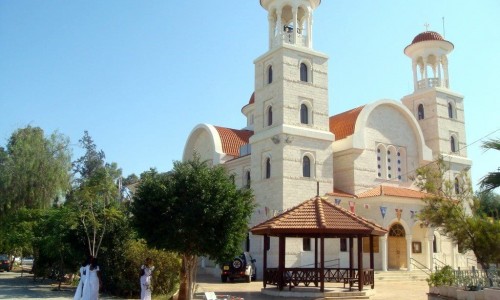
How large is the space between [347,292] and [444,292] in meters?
3.55

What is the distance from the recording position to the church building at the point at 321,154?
88.4ft

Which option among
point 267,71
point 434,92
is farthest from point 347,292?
point 434,92

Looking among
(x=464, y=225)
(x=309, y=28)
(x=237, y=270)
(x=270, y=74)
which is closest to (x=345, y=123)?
(x=270, y=74)

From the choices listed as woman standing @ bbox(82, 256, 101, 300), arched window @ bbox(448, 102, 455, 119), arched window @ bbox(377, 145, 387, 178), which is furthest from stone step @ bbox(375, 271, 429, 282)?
woman standing @ bbox(82, 256, 101, 300)

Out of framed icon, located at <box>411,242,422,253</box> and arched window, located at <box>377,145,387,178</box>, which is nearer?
framed icon, located at <box>411,242,422,253</box>

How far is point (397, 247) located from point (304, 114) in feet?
30.3

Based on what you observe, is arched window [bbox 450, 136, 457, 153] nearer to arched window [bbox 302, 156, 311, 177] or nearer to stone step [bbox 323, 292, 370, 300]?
arched window [bbox 302, 156, 311, 177]

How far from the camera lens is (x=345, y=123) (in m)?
30.8

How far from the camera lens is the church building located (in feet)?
88.4

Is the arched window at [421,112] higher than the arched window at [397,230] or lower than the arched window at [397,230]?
higher

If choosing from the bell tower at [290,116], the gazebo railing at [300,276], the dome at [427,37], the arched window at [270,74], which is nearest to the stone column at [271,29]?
the bell tower at [290,116]

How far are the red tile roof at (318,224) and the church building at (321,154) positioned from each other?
7407 mm

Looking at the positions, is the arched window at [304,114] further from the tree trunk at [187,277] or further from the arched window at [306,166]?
the tree trunk at [187,277]

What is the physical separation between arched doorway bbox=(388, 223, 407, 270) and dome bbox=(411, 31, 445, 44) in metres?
13.7
